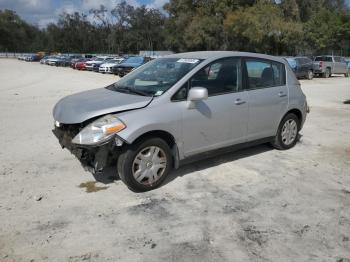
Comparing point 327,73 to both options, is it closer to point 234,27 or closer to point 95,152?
point 234,27

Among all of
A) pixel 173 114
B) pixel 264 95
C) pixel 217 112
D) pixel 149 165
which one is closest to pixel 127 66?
pixel 264 95

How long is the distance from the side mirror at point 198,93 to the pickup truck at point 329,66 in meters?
25.2

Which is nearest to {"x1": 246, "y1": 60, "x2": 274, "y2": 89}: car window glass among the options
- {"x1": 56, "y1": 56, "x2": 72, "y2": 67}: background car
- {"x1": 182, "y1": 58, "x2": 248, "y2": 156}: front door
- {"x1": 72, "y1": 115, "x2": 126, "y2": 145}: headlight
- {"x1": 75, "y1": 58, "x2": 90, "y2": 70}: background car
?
{"x1": 182, "y1": 58, "x2": 248, "y2": 156}: front door

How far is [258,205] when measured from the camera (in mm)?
4680

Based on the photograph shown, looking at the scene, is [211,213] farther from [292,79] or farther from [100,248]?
[292,79]

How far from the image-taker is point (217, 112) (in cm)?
553

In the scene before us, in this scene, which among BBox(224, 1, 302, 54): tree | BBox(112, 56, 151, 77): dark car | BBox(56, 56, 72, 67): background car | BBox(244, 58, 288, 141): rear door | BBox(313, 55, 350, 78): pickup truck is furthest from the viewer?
BBox(56, 56, 72, 67): background car

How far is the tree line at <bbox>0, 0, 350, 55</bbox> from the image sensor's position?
43.4 m

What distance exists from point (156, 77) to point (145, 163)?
54.6 inches

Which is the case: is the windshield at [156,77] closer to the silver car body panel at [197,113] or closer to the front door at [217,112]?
the silver car body panel at [197,113]

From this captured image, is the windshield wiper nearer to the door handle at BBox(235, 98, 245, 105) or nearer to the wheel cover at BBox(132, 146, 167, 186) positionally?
the wheel cover at BBox(132, 146, 167, 186)

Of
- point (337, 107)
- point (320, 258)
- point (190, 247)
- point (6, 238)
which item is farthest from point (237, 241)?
point (337, 107)

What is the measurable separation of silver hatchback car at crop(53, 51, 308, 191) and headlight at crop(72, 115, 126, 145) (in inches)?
0.5

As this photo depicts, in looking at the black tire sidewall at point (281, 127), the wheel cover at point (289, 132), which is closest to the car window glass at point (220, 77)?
the black tire sidewall at point (281, 127)
